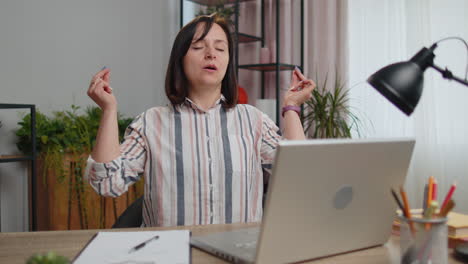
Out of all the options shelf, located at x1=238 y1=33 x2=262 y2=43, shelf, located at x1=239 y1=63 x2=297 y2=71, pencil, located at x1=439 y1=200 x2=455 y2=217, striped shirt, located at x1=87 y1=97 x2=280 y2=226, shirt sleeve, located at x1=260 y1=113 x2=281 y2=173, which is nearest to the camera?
pencil, located at x1=439 y1=200 x2=455 y2=217

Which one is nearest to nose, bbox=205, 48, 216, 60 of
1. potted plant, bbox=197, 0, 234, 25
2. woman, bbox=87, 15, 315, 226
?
woman, bbox=87, 15, 315, 226

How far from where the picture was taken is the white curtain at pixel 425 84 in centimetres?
256

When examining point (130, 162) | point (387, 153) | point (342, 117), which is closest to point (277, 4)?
point (342, 117)

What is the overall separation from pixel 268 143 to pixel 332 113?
143cm

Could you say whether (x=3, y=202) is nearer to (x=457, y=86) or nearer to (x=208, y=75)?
(x=208, y=75)

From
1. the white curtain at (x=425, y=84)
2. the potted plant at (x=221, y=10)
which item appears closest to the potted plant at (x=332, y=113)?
the white curtain at (x=425, y=84)

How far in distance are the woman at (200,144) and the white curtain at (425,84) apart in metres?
1.57

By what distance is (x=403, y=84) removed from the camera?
738mm

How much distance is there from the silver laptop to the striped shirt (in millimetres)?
496

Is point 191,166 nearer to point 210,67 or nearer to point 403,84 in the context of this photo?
point 210,67

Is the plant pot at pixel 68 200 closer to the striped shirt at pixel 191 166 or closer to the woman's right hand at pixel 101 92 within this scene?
the striped shirt at pixel 191 166

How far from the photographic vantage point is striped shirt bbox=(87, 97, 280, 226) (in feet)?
4.45

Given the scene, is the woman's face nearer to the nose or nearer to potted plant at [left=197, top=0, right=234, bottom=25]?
the nose

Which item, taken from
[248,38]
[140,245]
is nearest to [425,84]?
[248,38]
